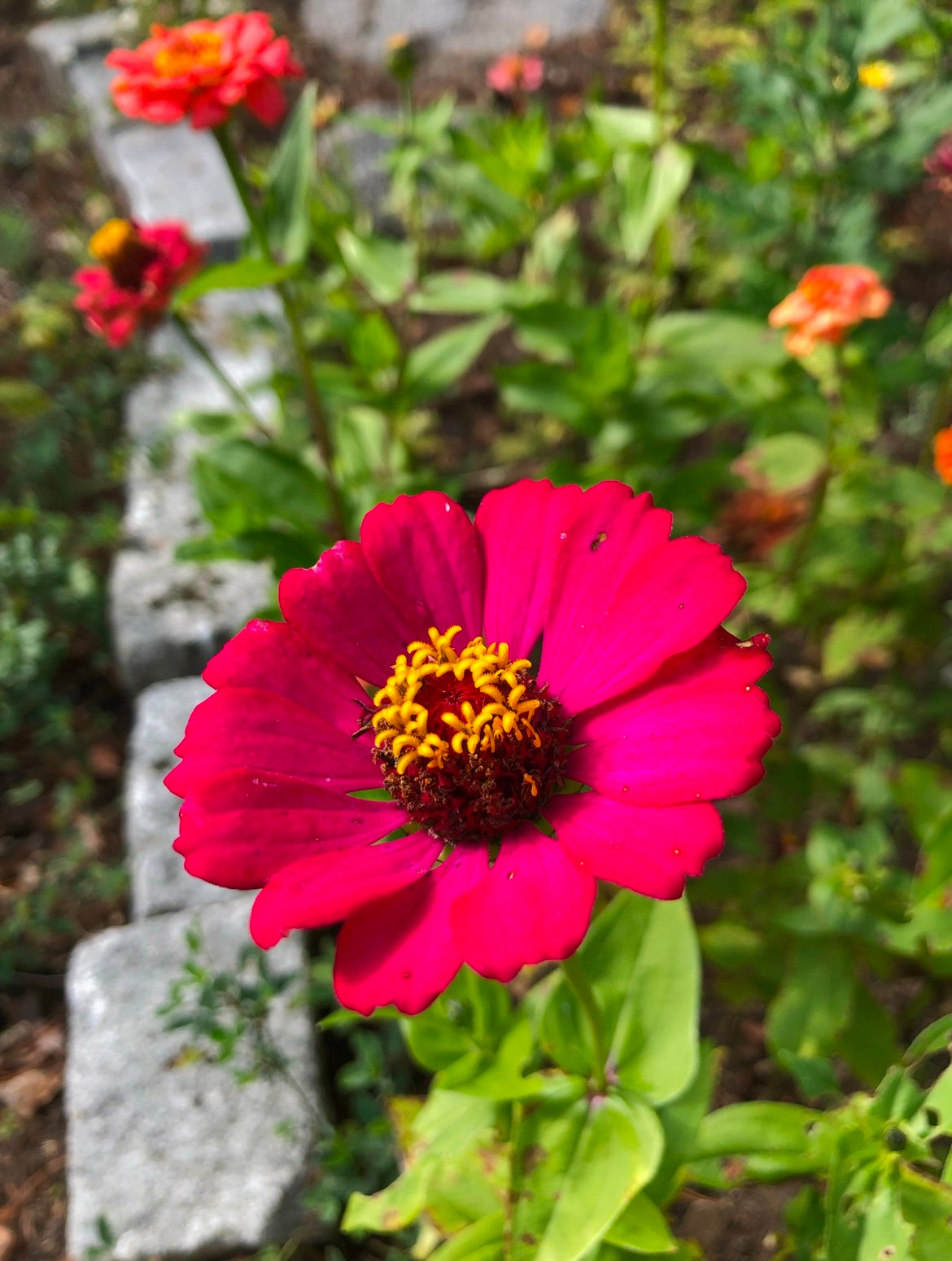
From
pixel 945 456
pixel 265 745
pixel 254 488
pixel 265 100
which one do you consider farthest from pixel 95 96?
pixel 265 745

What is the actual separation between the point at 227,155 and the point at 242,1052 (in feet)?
4.47

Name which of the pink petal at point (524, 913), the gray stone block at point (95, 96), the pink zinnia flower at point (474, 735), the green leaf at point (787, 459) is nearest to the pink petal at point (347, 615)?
the pink zinnia flower at point (474, 735)

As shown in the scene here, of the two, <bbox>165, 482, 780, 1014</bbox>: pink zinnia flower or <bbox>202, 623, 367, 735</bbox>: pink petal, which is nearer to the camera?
<bbox>165, 482, 780, 1014</bbox>: pink zinnia flower

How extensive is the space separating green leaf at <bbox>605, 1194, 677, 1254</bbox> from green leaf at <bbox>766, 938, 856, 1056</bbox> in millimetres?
472

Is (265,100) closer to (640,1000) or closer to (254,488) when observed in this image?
(254,488)

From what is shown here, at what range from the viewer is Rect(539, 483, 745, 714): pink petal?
2.69ft

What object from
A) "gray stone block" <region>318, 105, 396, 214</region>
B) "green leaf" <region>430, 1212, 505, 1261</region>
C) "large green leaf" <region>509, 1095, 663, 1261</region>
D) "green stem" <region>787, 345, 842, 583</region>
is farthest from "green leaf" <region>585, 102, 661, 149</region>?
"green leaf" <region>430, 1212, 505, 1261</region>

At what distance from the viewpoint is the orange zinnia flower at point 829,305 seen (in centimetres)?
150

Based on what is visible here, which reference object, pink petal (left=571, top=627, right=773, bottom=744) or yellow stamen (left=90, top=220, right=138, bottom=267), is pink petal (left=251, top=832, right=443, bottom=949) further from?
yellow stamen (left=90, top=220, right=138, bottom=267)

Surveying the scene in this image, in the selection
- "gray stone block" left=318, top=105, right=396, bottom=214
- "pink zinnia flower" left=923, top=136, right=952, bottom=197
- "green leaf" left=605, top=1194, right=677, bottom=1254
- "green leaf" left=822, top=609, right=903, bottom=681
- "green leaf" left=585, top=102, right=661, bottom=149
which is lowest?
"green leaf" left=822, top=609, right=903, bottom=681

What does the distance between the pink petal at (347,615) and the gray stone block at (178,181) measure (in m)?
2.27

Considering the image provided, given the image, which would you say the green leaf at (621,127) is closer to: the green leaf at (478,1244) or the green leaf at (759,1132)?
the green leaf at (759,1132)

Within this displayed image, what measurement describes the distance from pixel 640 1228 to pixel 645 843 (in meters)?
0.57

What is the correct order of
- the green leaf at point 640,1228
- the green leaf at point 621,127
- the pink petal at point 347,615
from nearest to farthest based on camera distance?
the pink petal at point 347,615, the green leaf at point 640,1228, the green leaf at point 621,127
